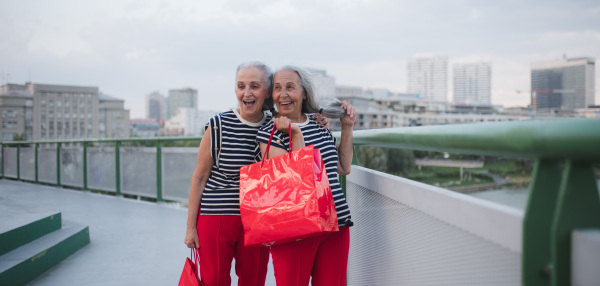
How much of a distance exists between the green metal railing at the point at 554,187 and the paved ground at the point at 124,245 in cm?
278

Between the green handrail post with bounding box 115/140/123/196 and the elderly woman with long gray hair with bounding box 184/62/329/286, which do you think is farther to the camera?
the green handrail post with bounding box 115/140/123/196

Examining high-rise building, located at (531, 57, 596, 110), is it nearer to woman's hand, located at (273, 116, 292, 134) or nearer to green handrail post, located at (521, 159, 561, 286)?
woman's hand, located at (273, 116, 292, 134)

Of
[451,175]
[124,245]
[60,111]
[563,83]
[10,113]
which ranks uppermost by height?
[563,83]

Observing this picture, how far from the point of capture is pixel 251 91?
1.92 m

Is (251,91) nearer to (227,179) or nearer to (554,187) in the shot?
(227,179)

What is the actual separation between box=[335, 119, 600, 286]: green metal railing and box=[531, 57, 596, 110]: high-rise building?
139m

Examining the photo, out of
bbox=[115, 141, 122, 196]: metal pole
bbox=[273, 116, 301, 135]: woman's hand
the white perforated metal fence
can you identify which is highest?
bbox=[273, 116, 301, 135]: woman's hand

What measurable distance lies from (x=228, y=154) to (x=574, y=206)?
4.75ft

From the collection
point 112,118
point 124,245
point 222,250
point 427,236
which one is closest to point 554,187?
point 427,236

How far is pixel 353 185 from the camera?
6.82ft

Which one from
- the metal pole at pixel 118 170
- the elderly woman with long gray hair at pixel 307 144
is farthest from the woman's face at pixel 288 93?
the metal pole at pixel 118 170

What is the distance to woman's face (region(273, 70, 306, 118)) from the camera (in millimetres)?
1781

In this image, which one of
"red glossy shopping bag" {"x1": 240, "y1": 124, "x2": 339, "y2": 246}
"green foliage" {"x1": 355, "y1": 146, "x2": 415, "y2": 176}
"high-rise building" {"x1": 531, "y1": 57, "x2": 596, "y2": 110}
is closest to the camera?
"red glossy shopping bag" {"x1": 240, "y1": 124, "x2": 339, "y2": 246}

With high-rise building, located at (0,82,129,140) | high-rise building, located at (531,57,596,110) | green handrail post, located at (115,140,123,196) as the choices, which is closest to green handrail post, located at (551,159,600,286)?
green handrail post, located at (115,140,123,196)
